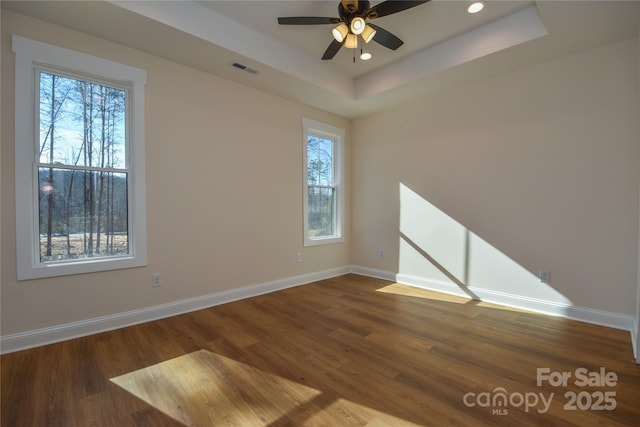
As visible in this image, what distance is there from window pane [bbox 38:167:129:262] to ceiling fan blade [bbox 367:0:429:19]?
9.18ft

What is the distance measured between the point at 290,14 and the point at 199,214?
233cm

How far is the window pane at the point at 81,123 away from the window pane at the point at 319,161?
2527 millimetres

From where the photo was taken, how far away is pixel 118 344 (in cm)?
249

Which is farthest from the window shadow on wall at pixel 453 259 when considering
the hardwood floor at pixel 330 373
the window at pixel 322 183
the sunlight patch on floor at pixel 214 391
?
the sunlight patch on floor at pixel 214 391

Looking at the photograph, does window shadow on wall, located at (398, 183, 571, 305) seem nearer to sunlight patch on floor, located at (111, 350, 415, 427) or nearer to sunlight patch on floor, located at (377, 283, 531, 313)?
sunlight patch on floor, located at (377, 283, 531, 313)

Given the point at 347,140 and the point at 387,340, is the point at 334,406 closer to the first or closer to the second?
the point at 387,340

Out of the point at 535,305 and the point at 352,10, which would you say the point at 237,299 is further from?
the point at 535,305

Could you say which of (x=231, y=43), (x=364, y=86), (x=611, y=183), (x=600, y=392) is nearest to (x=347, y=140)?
(x=364, y=86)

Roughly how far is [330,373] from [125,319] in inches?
84.0

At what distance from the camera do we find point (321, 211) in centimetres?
489

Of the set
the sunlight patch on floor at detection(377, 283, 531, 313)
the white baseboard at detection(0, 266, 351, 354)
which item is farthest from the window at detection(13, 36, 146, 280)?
the sunlight patch on floor at detection(377, 283, 531, 313)

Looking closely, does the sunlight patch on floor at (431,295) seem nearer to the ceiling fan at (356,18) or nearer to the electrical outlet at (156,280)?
the electrical outlet at (156,280)

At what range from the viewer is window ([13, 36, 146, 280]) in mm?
2387

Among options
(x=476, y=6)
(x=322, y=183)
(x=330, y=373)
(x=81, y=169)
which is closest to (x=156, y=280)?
(x=81, y=169)
